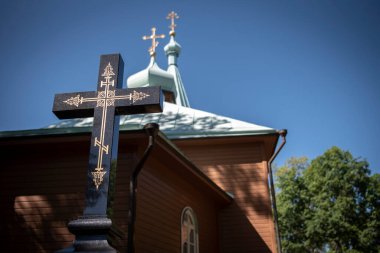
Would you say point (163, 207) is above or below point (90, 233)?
above

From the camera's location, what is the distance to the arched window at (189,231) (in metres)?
8.97

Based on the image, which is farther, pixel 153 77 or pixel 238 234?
pixel 153 77

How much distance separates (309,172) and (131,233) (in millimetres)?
22095

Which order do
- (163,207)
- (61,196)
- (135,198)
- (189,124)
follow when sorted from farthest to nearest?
(189,124), (163,207), (61,196), (135,198)

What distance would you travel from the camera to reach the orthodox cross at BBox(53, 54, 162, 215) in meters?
3.83

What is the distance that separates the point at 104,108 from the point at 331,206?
74.5ft

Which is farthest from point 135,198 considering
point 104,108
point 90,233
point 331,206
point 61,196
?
point 331,206

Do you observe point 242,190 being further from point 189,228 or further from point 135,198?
point 135,198

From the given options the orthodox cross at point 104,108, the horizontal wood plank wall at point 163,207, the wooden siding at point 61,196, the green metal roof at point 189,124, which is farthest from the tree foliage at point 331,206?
the orthodox cross at point 104,108

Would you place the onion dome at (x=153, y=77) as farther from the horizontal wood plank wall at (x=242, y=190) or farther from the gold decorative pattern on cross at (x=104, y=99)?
the gold decorative pattern on cross at (x=104, y=99)

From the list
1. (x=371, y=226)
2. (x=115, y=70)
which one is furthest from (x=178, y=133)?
(x=371, y=226)

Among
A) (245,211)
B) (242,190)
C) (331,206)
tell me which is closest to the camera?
(245,211)

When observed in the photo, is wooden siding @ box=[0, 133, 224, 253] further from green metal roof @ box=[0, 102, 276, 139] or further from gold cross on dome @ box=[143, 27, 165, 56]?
gold cross on dome @ box=[143, 27, 165, 56]

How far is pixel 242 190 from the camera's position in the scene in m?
12.0
